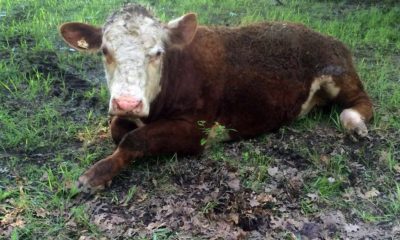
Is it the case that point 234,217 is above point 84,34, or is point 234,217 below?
below

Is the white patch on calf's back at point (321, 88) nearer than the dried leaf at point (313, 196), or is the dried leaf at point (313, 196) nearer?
the dried leaf at point (313, 196)

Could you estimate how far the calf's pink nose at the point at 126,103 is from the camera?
395 centimetres

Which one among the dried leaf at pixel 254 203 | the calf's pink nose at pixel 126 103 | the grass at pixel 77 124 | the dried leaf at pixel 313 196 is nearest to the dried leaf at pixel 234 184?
the grass at pixel 77 124

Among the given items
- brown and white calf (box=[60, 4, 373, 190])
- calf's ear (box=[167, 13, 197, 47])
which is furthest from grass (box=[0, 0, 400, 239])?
calf's ear (box=[167, 13, 197, 47])

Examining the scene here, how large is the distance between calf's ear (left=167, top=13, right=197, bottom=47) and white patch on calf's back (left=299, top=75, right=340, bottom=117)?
5.09 ft

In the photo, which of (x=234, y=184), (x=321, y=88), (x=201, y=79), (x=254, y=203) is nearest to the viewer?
(x=254, y=203)

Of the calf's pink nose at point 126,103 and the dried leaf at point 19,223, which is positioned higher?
the calf's pink nose at point 126,103

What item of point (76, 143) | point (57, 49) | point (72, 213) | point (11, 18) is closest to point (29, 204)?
point (72, 213)

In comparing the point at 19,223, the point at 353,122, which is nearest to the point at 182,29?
the point at 353,122

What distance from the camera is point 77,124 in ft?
17.5

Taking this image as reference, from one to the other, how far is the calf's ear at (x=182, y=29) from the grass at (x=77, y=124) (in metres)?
1.11

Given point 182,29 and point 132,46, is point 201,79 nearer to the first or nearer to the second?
point 182,29

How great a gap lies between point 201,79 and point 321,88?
1463 millimetres

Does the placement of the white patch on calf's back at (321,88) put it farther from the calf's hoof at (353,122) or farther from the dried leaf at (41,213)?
the dried leaf at (41,213)
